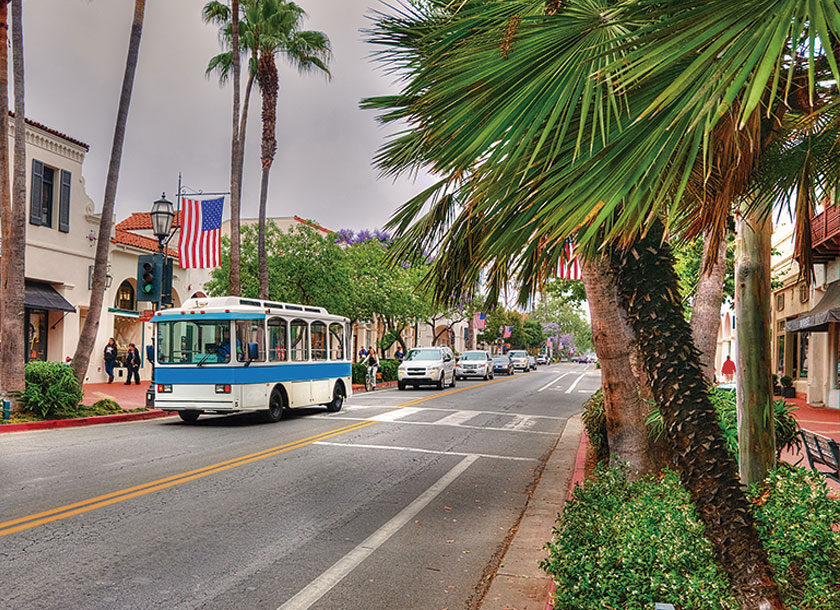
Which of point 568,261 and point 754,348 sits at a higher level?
point 568,261

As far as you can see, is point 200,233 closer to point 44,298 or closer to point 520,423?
point 44,298

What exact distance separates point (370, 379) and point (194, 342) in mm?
A: 15093

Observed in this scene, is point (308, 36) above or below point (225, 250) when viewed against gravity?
above

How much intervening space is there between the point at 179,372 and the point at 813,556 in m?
13.3

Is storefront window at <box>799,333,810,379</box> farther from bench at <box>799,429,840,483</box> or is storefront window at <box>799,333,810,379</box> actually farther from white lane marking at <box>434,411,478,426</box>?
bench at <box>799,429,840,483</box>

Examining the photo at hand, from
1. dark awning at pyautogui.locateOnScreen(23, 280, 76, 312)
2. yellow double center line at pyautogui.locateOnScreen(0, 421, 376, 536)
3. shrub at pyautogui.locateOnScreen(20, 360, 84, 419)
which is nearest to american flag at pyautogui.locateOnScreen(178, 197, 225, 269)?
dark awning at pyautogui.locateOnScreen(23, 280, 76, 312)

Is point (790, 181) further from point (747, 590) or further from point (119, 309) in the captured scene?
point (119, 309)

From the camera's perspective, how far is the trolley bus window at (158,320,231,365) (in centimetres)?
1503

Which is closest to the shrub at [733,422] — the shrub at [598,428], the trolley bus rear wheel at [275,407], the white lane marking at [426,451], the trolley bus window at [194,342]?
the shrub at [598,428]

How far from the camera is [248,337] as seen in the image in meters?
15.1

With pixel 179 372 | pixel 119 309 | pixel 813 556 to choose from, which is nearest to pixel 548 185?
pixel 813 556

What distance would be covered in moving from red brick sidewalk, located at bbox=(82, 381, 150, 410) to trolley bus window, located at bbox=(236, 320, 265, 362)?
187 inches

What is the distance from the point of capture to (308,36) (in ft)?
87.2

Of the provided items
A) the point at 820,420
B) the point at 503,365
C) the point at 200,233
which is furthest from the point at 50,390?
the point at 503,365
